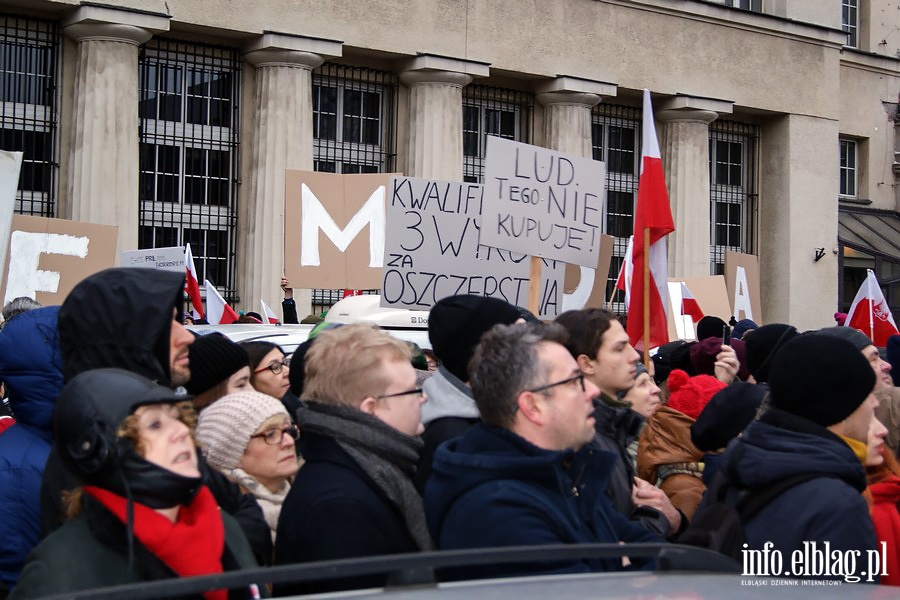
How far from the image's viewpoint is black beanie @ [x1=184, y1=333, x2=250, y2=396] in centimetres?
504

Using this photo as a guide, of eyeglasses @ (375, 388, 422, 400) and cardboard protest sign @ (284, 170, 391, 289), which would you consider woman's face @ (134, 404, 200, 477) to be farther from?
cardboard protest sign @ (284, 170, 391, 289)

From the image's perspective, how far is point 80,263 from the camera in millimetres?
11406

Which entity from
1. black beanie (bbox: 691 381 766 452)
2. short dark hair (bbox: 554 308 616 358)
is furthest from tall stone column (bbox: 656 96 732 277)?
black beanie (bbox: 691 381 766 452)

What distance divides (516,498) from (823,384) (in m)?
1.09

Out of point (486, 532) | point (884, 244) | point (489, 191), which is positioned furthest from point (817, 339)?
point (884, 244)

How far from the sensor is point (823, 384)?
12.0ft

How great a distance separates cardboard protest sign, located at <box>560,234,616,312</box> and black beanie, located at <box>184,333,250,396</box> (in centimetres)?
748

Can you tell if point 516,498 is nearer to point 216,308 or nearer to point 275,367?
point 275,367

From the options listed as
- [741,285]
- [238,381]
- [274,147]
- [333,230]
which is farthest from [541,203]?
[274,147]

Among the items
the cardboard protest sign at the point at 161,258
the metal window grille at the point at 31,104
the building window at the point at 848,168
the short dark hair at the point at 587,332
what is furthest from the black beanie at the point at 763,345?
the building window at the point at 848,168

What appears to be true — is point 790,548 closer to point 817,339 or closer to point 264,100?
point 817,339

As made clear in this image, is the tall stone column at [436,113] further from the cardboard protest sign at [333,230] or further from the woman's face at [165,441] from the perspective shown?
the woman's face at [165,441]

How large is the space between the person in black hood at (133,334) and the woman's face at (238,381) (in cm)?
120

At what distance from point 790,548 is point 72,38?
16.6 metres
